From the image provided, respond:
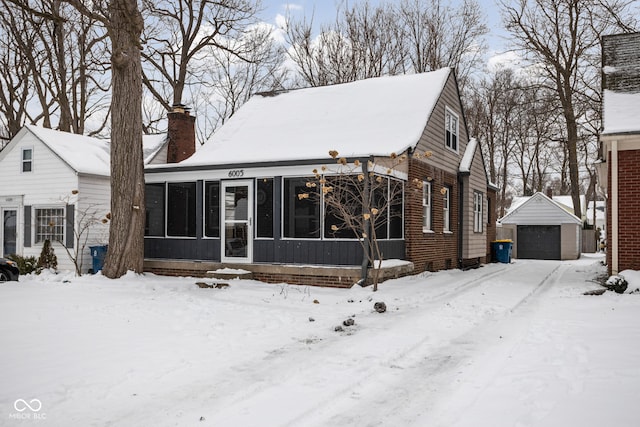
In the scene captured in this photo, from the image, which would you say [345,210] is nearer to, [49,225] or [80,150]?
[49,225]

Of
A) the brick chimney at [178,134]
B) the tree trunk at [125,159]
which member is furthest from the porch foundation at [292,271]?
the brick chimney at [178,134]

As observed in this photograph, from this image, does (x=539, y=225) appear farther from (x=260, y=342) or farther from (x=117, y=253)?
(x=260, y=342)

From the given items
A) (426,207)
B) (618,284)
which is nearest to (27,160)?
(426,207)

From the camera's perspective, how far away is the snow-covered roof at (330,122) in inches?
557

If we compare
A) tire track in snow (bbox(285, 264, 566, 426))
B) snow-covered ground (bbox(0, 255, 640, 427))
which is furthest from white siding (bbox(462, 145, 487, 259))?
tire track in snow (bbox(285, 264, 566, 426))

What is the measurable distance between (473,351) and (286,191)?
7.85 meters

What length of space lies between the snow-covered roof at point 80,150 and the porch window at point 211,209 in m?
4.58

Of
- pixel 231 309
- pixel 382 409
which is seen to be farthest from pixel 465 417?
pixel 231 309

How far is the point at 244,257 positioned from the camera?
45.9 ft

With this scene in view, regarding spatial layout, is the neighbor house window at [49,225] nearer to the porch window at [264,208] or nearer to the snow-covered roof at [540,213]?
the porch window at [264,208]

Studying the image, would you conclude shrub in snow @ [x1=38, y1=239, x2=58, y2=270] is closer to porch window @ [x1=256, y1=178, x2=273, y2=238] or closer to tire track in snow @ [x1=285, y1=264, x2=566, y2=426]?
porch window @ [x1=256, y1=178, x2=273, y2=238]

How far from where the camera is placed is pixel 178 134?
20.0 meters

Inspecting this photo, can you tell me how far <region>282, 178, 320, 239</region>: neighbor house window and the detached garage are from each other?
69.8 feet

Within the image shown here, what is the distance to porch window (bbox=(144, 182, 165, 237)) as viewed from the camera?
613 inches
